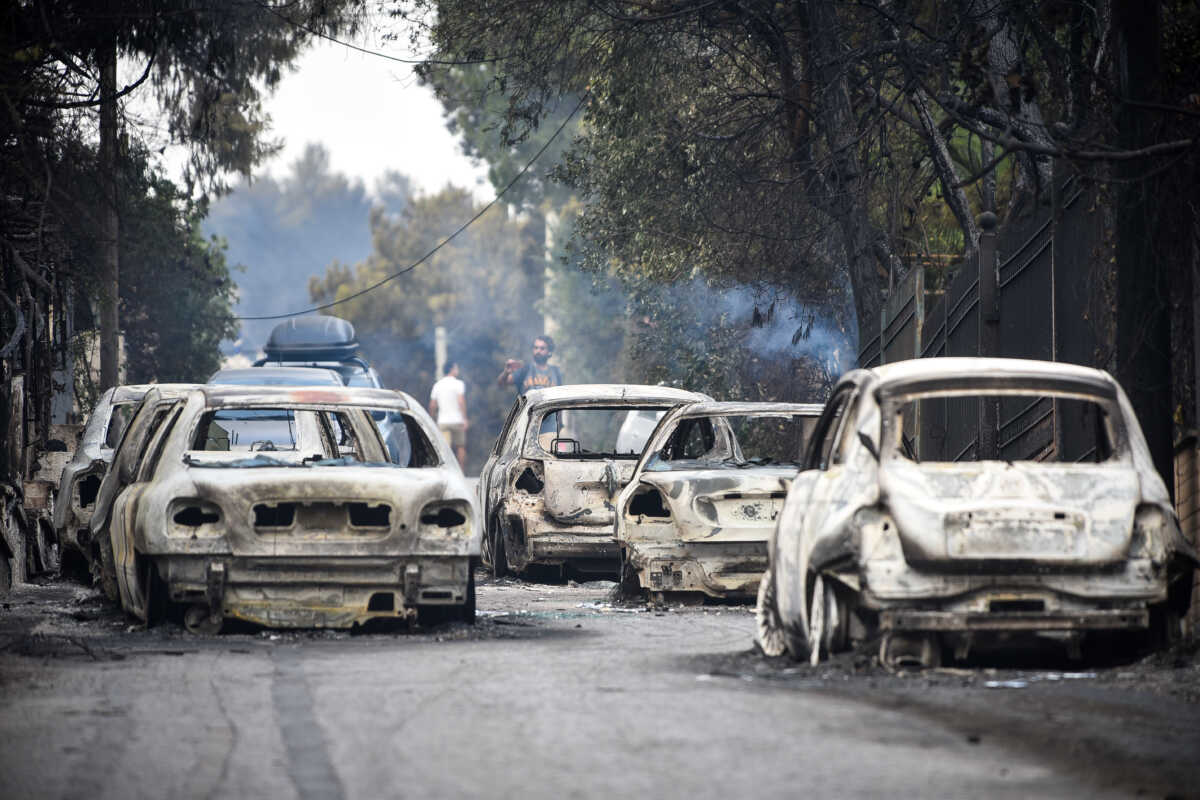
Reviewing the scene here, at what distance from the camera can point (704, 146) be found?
2209cm

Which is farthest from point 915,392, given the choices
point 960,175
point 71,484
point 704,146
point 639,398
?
point 960,175

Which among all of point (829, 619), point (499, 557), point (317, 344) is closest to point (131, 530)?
point (829, 619)

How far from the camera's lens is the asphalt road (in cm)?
567

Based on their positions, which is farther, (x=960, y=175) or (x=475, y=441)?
(x=475, y=441)

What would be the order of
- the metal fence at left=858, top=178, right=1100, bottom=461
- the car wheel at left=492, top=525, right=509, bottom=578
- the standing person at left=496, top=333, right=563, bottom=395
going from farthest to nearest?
the standing person at left=496, top=333, right=563, bottom=395
the car wheel at left=492, top=525, right=509, bottom=578
the metal fence at left=858, top=178, right=1100, bottom=461

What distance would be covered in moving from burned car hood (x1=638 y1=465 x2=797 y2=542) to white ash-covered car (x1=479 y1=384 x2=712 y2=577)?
6.42 ft

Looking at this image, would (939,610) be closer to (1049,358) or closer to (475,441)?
(1049,358)

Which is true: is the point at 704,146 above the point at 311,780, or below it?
above

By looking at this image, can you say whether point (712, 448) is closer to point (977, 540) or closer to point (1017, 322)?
point (1017, 322)

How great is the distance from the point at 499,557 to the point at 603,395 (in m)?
1.60

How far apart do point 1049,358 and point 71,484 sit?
730 cm

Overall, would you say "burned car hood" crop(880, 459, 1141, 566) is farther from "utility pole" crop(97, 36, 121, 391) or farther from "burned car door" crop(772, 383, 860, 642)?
"utility pole" crop(97, 36, 121, 391)

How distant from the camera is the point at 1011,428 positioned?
13406 millimetres

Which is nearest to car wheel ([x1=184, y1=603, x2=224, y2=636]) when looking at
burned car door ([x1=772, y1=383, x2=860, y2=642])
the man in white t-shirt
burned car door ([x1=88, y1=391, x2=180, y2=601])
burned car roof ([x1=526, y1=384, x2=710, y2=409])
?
burned car door ([x1=88, y1=391, x2=180, y2=601])
